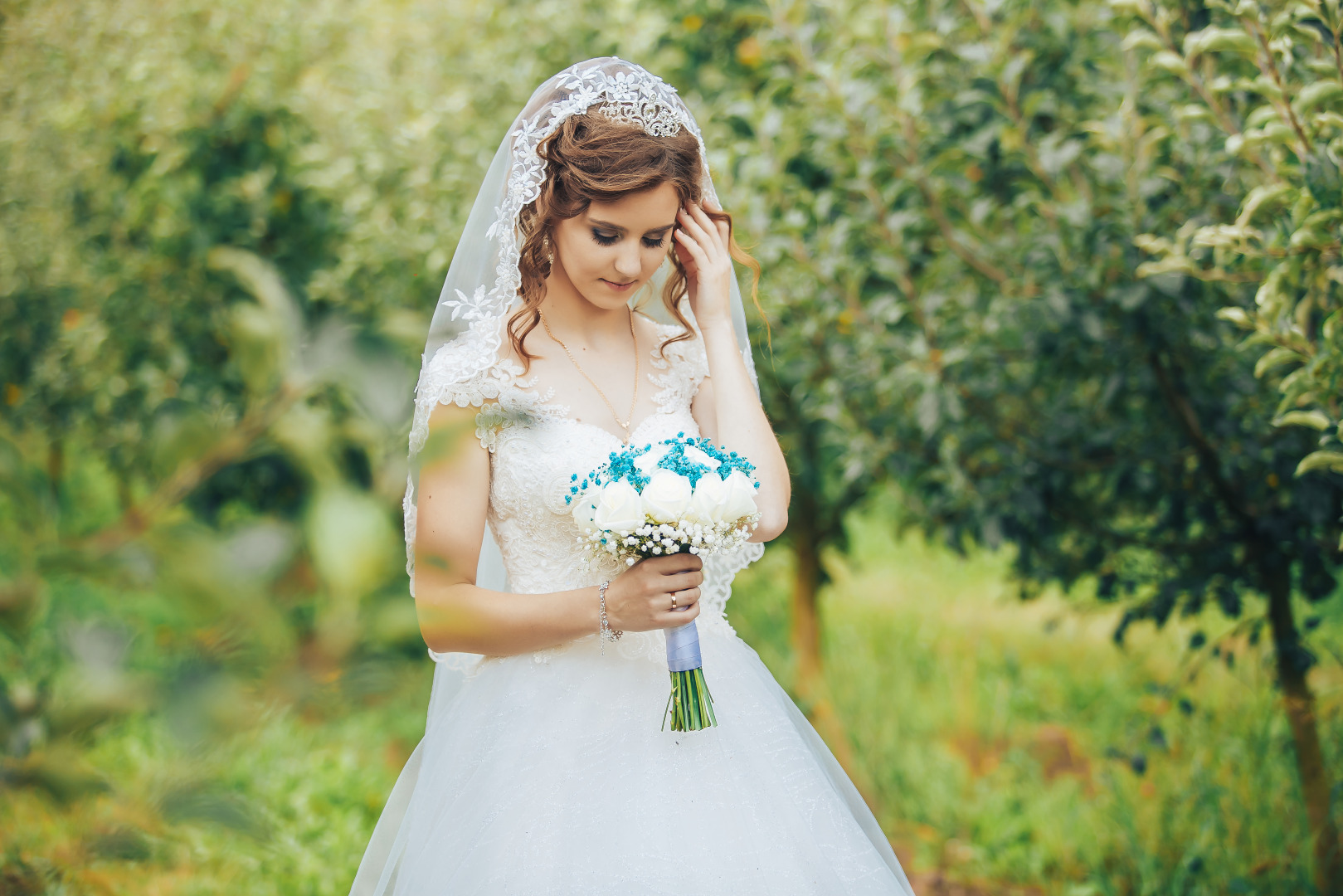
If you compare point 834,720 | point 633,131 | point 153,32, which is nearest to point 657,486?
point 633,131

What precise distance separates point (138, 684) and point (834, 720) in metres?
3.80

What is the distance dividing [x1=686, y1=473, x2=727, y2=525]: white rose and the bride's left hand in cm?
53

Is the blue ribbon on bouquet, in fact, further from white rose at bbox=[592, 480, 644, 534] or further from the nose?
the nose

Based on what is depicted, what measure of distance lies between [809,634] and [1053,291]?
7.57ft

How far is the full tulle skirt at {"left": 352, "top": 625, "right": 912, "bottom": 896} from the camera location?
151 centimetres

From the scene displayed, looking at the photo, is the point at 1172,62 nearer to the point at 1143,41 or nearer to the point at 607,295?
the point at 1143,41

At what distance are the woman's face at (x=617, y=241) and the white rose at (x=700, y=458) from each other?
1.35 ft

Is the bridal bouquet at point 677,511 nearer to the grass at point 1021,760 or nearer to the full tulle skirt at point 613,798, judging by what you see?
the full tulle skirt at point 613,798

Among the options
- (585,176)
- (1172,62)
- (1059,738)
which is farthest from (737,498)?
(1059,738)

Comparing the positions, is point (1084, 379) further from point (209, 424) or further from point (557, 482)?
point (209, 424)

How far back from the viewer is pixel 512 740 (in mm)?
1675

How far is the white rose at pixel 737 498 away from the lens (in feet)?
4.94

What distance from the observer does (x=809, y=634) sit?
4.28 metres

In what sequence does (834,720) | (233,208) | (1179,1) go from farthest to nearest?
1. (233,208)
2. (834,720)
3. (1179,1)
